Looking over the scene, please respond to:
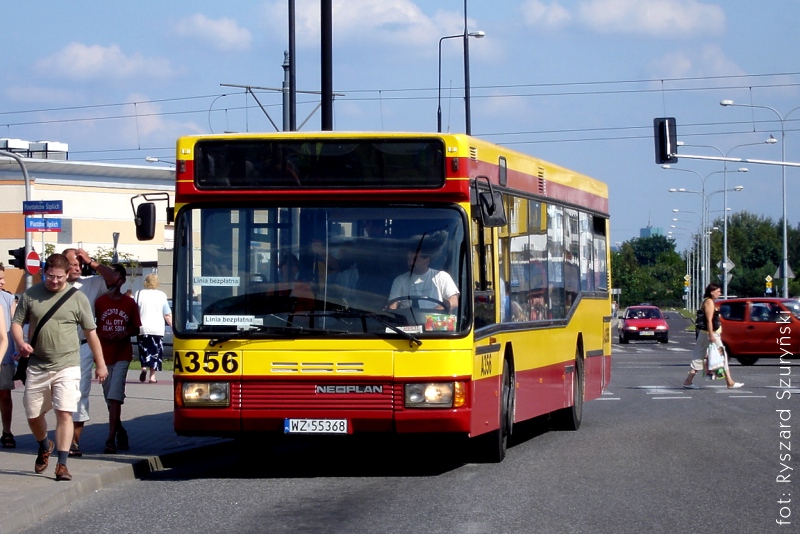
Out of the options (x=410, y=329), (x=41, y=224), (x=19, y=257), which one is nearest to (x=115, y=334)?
(x=410, y=329)

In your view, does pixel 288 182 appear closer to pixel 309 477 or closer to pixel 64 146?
pixel 309 477

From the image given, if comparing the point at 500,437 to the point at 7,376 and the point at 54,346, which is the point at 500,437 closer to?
the point at 54,346

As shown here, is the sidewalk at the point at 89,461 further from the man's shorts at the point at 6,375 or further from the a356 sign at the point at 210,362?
the a356 sign at the point at 210,362

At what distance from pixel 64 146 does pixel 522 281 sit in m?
77.7

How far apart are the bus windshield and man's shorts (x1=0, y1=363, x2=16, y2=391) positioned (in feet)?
8.53

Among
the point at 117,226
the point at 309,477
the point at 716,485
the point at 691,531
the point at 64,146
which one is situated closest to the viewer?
the point at 691,531

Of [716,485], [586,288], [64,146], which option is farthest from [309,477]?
[64,146]

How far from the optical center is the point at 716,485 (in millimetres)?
10234

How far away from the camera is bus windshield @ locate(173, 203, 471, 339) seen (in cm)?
1048

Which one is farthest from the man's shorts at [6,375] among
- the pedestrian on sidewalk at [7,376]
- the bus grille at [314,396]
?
the bus grille at [314,396]

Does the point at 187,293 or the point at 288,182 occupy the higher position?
the point at 288,182

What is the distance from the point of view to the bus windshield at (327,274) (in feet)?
34.4

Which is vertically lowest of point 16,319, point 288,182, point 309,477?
point 309,477

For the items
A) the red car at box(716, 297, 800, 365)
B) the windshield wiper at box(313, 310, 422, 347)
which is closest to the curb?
the windshield wiper at box(313, 310, 422, 347)
